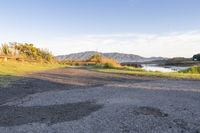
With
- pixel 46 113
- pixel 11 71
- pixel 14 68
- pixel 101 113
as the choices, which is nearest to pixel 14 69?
pixel 14 68

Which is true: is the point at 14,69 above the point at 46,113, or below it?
above

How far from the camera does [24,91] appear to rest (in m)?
14.3

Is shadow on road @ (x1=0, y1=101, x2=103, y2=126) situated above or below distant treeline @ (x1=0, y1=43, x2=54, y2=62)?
below

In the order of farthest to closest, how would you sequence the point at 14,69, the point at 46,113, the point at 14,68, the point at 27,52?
the point at 27,52 < the point at 14,68 < the point at 14,69 < the point at 46,113

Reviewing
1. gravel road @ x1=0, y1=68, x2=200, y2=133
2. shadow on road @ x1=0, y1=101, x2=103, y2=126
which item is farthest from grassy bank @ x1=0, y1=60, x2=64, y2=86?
shadow on road @ x1=0, y1=101, x2=103, y2=126

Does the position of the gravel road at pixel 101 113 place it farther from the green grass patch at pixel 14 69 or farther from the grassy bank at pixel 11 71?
the green grass patch at pixel 14 69

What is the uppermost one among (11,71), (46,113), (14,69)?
(14,69)

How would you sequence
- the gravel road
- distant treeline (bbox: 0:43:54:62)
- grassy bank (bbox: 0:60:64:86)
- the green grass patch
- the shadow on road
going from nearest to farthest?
the gravel road → the shadow on road → grassy bank (bbox: 0:60:64:86) → the green grass patch → distant treeline (bbox: 0:43:54:62)

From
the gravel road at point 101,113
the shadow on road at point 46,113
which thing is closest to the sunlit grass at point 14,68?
the gravel road at point 101,113

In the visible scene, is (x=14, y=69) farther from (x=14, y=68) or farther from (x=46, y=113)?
(x=46, y=113)

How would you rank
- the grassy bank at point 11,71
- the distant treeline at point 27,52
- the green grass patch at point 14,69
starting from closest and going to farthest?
the grassy bank at point 11,71
the green grass patch at point 14,69
the distant treeline at point 27,52

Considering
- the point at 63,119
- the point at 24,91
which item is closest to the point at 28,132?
the point at 63,119

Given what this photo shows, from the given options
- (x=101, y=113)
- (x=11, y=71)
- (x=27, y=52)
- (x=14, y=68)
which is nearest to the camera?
(x=101, y=113)

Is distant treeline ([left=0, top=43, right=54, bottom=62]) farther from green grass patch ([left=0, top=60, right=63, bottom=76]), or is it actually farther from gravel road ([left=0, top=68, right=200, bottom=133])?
gravel road ([left=0, top=68, right=200, bottom=133])
